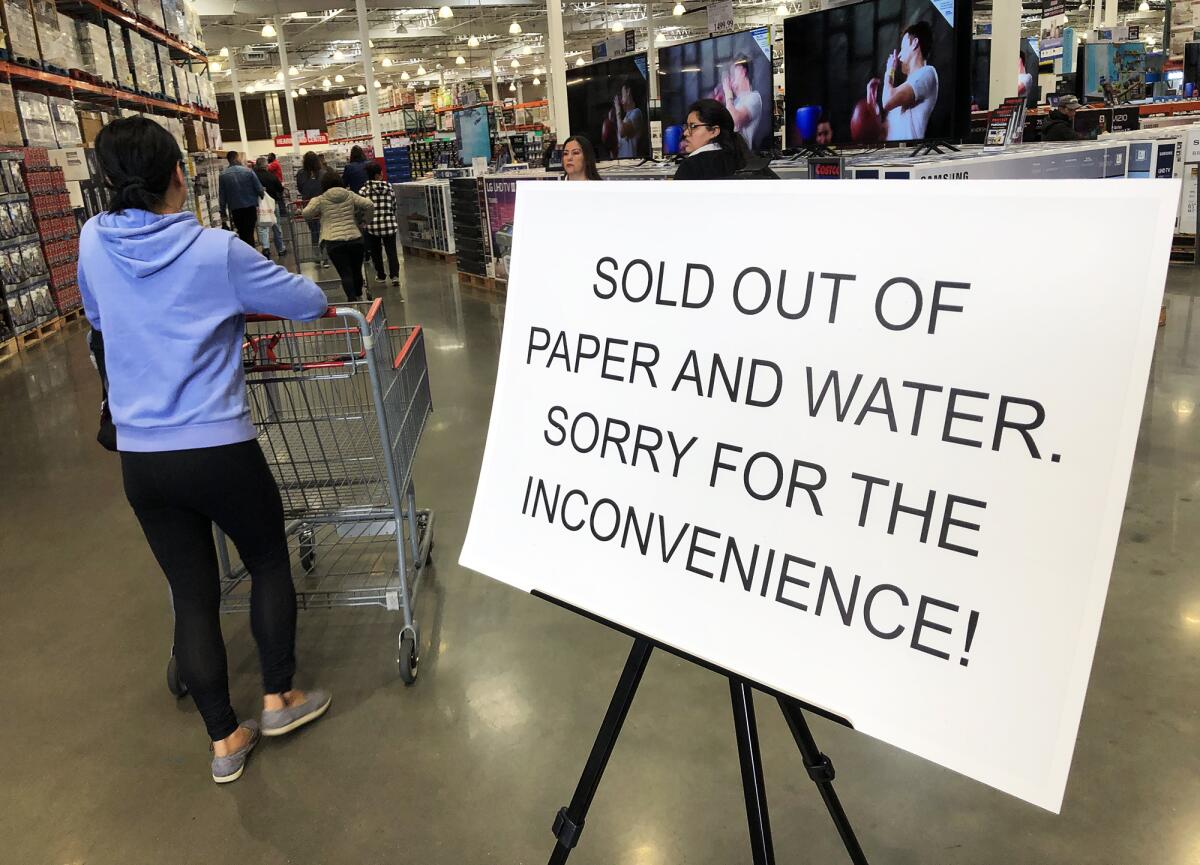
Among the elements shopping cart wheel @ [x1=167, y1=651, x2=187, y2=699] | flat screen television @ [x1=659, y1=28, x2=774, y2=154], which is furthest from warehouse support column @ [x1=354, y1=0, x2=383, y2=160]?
shopping cart wheel @ [x1=167, y1=651, x2=187, y2=699]

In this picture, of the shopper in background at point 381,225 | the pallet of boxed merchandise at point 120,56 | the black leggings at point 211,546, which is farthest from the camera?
the shopper in background at point 381,225

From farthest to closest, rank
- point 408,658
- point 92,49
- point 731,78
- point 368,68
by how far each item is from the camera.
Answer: point 368,68 < point 92,49 < point 731,78 < point 408,658

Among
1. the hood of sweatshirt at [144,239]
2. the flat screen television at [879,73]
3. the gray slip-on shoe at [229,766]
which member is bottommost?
the gray slip-on shoe at [229,766]

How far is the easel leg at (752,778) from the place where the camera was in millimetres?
1368

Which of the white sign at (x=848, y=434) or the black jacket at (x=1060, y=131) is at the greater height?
the black jacket at (x=1060, y=131)

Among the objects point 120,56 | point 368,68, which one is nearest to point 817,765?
point 120,56

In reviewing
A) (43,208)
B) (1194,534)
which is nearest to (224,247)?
(1194,534)

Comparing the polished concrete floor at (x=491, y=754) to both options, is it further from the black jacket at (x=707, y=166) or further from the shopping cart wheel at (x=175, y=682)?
the black jacket at (x=707, y=166)

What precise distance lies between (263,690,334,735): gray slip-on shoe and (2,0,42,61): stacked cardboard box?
26.0ft

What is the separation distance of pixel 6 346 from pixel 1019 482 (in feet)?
29.8

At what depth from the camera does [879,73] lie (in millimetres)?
6184

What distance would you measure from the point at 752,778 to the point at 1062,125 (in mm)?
8567

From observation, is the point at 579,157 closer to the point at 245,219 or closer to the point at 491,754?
the point at 491,754

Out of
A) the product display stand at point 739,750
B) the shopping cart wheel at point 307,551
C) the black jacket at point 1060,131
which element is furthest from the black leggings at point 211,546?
the black jacket at point 1060,131
